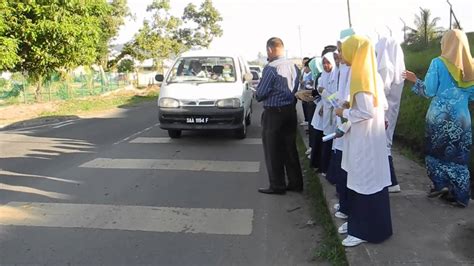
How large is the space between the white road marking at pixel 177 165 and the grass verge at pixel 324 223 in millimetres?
1024

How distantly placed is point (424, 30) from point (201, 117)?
11.1 meters

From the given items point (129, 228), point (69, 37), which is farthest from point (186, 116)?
point (69, 37)

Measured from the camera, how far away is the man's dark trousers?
604 cm

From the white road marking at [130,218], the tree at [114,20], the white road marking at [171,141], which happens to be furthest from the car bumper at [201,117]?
the tree at [114,20]

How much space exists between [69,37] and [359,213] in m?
15.6

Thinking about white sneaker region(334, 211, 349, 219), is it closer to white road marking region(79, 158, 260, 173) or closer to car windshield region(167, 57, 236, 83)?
white road marking region(79, 158, 260, 173)

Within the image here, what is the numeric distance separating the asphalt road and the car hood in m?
1.00

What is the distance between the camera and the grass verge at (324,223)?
4176 millimetres

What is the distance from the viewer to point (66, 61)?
1895cm

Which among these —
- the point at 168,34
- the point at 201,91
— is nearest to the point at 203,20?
the point at 168,34

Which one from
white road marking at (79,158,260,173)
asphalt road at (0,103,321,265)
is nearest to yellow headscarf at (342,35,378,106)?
asphalt road at (0,103,321,265)

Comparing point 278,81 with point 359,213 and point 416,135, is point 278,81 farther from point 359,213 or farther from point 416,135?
point 416,135

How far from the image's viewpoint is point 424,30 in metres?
17.4

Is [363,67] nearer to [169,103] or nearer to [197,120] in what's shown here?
[197,120]
